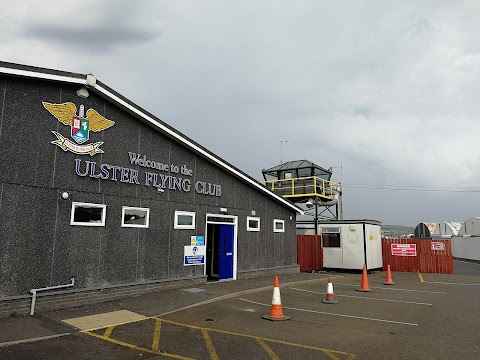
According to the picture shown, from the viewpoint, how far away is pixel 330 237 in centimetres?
2208

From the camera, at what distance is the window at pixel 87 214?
34.0 ft

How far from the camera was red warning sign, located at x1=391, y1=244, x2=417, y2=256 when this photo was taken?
875 inches

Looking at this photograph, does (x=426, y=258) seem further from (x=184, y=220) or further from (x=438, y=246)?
(x=184, y=220)

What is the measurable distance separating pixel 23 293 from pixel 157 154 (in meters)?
5.82

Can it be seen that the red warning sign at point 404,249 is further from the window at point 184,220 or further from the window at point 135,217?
the window at point 135,217

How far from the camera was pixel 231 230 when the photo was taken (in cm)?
1595

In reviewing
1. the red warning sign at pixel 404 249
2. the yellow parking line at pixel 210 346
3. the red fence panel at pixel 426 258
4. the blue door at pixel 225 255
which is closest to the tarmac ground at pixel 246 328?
the yellow parking line at pixel 210 346

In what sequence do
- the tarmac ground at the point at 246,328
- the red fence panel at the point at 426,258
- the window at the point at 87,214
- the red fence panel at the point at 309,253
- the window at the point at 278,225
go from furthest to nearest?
the red fence panel at the point at 426,258 → the red fence panel at the point at 309,253 → the window at the point at 278,225 → the window at the point at 87,214 → the tarmac ground at the point at 246,328

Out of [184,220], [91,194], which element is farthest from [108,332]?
[184,220]

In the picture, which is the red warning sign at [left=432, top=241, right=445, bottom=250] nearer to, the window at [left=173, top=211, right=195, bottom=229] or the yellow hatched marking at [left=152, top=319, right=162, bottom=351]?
the window at [left=173, top=211, right=195, bottom=229]

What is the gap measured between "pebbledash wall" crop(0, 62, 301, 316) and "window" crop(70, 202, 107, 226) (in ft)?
0.10

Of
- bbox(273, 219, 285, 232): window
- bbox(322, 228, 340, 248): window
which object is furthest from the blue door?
bbox(322, 228, 340, 248): window

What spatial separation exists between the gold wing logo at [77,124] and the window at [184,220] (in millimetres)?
3719

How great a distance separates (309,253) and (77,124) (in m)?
15.2
